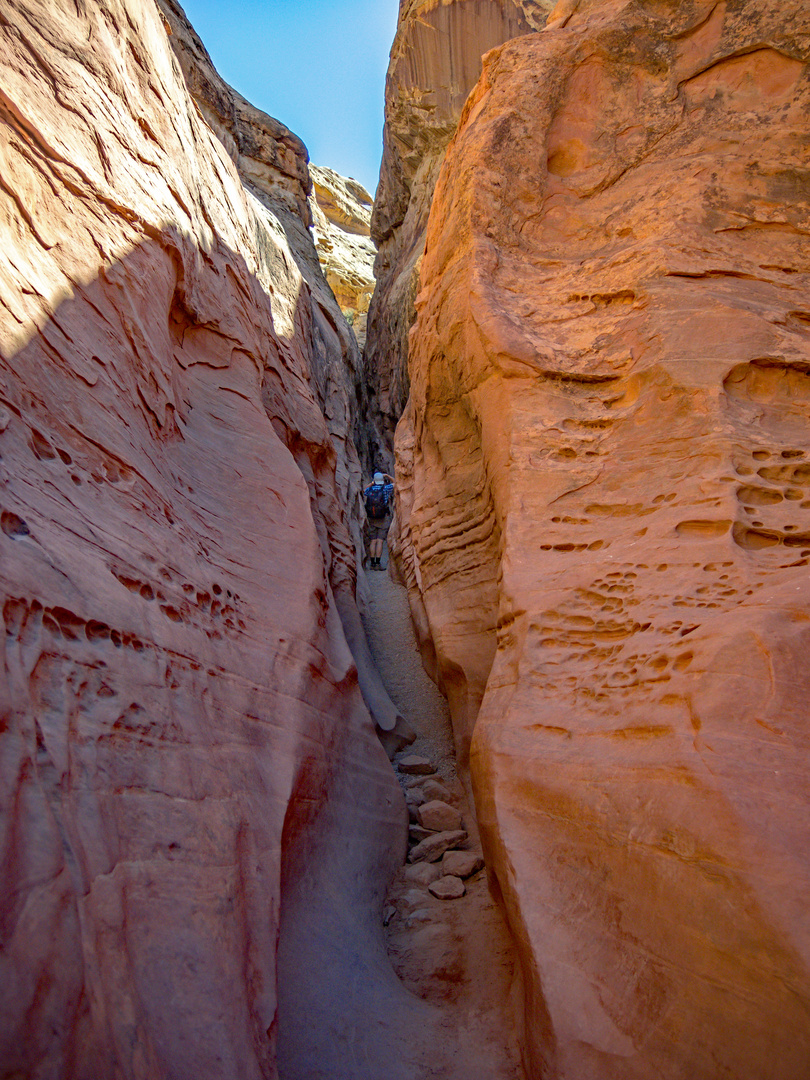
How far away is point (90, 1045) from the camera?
1.72m

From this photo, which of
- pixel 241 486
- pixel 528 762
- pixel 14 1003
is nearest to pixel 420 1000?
pixel 528 762

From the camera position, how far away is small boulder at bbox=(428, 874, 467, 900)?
12.8ft

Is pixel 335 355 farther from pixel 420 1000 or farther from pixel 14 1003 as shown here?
pixel 14 1003

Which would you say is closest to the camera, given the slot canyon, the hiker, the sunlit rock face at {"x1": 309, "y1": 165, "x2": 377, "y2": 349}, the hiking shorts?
the slot canyon

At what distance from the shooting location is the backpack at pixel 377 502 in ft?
44.2

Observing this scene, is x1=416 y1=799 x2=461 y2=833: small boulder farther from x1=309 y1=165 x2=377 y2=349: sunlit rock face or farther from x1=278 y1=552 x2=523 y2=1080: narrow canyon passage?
x1=309 y1=165 x2=377 y2=349: sunlit rock face

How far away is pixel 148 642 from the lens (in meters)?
2.68

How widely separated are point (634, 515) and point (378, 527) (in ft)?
33.0

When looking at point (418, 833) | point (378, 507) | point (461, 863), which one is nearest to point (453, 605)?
point (418, 833)

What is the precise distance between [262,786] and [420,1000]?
4.66 feet

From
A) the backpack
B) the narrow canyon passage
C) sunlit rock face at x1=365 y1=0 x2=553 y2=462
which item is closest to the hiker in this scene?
the backpack

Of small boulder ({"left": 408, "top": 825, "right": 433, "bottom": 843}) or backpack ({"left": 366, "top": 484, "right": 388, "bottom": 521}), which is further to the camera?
backpack ({"left": 366, "top": 484, "right": 388, "bottom": 521})

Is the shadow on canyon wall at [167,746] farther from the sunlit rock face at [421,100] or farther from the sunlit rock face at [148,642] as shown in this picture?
the sunlit rock face at [421,100]

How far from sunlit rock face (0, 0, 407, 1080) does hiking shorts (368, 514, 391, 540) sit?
7586 mm
